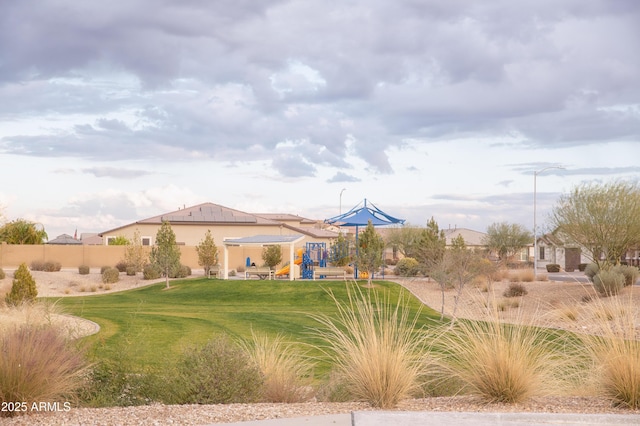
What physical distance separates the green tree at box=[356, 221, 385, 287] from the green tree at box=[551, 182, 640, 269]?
8.63m

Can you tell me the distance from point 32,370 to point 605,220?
1183 inches

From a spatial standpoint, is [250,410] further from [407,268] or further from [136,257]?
[136,257]

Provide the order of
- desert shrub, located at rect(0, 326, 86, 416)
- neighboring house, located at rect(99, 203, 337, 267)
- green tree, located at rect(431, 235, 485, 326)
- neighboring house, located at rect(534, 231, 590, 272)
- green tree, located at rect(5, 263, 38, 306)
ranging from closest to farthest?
desert shrub, located at rect(0, 326, 86, 416)
green tree, located at rect(5, 263, 38, 306)
green tree, located at rect(431, 235, 485, 326)
neighboring house, located at rect(534, 231, 590, 272)
neighboring house, located at rect(99, 203, 337, 267)

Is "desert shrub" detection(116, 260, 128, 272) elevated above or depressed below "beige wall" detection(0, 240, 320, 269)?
below

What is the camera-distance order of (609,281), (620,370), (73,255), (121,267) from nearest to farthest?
(620,370) → (609,281) → (121,267) → (73,255)

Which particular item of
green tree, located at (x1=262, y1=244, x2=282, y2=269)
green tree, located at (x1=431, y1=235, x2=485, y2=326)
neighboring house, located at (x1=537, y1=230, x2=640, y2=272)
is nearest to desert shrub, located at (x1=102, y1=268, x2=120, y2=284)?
green tree, located at (x1=262, y1=244, x2=282, y2=269)

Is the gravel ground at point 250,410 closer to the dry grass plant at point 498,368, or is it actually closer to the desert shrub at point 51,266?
the dry grass plant at point 498,368

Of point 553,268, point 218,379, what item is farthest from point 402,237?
point 218,379

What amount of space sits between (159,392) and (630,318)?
569 cm

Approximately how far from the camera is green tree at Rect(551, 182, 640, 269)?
32781 mm

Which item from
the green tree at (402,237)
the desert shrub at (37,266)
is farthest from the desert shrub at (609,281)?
the green tree at (402,237)

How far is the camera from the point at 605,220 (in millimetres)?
33406

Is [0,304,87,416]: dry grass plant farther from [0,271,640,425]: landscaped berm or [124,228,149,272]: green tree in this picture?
[124,228,149,272]: green tree

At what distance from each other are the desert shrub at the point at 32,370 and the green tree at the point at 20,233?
5013 cm
